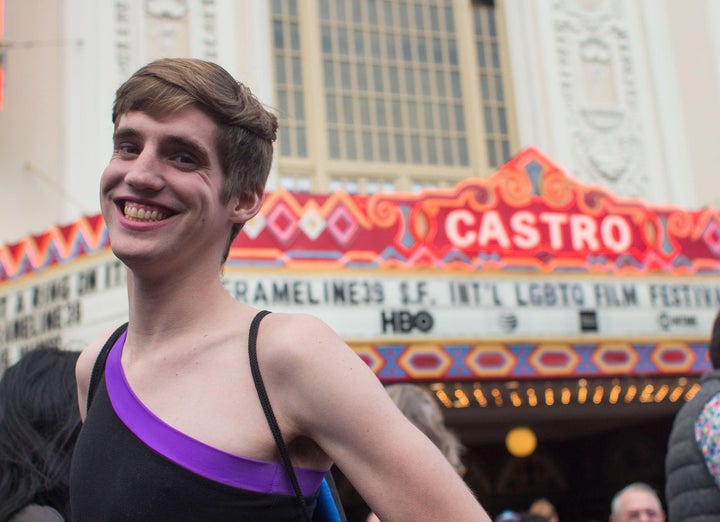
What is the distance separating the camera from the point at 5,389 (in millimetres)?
2176

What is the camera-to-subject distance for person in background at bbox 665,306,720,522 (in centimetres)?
258

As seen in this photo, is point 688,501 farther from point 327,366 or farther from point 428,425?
point 327,366

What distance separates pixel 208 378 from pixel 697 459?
1.81 meters

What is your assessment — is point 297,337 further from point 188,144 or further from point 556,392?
point 556,392

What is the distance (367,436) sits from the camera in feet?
3.92

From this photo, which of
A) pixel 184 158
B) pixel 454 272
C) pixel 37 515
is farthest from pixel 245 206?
pixel 454 272

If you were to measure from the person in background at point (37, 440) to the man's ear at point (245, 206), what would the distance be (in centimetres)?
89

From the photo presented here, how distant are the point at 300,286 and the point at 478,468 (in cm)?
577

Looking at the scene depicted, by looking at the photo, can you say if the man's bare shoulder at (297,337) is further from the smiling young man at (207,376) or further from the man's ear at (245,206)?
the man's ear at (245,206)

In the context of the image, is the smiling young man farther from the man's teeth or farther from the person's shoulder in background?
the person's shoulder in background

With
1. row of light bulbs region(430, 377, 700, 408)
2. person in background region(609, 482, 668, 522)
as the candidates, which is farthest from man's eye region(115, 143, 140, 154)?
row of light bulbs region(430, 377, 700, 408)


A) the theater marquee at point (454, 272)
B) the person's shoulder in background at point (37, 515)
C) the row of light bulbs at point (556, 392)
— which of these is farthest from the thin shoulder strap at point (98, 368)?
the row of light bulbs at point (556, 392)

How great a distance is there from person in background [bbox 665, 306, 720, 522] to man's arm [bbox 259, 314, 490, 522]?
1.59 metres

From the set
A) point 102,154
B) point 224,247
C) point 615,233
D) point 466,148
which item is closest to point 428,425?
point 224,247
